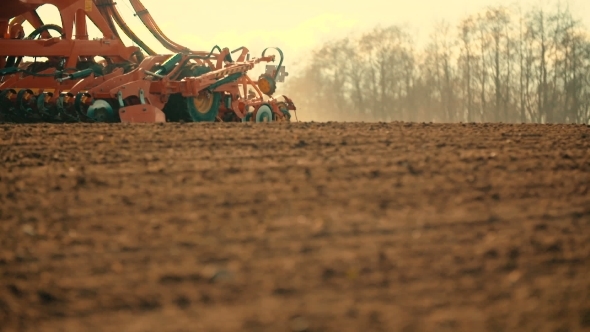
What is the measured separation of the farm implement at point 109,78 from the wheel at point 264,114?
25mm

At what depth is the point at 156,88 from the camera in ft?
53.8

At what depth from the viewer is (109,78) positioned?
641 inches

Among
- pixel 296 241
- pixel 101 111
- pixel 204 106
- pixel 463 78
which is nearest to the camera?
pixel 296 241

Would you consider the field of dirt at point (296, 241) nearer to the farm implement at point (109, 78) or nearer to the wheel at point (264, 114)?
the farm implement at point (109, 78)

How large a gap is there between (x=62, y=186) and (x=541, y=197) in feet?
10.4

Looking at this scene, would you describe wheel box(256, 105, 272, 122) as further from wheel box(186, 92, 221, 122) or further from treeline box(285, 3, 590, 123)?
treeline box(285, 3, 590, 123)

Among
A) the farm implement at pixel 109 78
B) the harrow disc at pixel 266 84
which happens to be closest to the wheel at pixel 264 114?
the farm implement at pixel 109 78

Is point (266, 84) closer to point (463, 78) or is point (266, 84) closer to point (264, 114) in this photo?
point (264, 114)

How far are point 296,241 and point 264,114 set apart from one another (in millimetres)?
14236

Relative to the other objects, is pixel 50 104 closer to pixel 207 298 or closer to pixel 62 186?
pixel 62 186

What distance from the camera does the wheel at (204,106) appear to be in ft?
55.4

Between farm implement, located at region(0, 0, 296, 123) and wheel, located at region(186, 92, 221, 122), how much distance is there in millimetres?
18

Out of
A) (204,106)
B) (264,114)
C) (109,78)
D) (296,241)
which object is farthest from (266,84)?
(296,241)

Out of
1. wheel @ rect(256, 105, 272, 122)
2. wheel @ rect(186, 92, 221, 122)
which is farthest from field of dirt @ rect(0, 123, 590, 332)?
wheel @ rect(256, 105, 272, 122)
